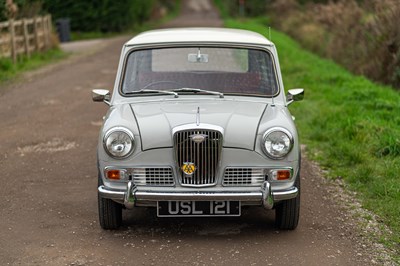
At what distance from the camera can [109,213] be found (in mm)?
6160

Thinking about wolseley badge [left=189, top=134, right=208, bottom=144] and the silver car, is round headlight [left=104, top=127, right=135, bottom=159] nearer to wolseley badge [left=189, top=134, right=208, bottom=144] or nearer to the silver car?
the silver car

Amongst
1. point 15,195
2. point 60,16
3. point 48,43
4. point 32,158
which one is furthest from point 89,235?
point 60,16

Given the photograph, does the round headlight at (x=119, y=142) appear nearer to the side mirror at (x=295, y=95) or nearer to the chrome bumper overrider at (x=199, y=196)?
the chrome bumper overrider at (x=199, y=196)

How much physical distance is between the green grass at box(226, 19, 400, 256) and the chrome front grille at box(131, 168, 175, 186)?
1.88 meters

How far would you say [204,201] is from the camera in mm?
5828

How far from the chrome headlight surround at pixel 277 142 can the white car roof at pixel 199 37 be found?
135 centimetres

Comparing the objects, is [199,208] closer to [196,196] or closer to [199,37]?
[196,196]

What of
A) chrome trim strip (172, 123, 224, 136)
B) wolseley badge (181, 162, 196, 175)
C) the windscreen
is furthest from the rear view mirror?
wolseley badge (181, 162, 196, 175)

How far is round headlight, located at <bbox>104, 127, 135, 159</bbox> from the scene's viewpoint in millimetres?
5898

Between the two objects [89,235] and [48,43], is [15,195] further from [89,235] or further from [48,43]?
[48,43]

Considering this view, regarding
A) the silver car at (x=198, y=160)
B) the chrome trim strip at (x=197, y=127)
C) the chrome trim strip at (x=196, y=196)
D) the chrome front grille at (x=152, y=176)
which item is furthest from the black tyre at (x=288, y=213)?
the chrome front grille at (x=152, y=176)

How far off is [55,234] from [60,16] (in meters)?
30.0

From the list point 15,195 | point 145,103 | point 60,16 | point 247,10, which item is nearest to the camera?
point 145,103

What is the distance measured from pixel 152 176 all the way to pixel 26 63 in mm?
15533
